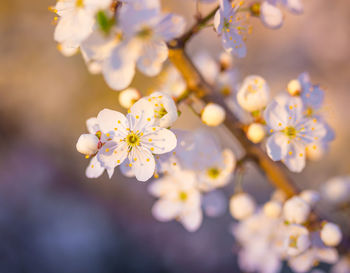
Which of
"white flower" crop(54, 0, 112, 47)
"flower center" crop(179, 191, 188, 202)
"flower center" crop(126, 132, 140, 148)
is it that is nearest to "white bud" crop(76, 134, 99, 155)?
"flower center" crop(126, 132, 140, 148)

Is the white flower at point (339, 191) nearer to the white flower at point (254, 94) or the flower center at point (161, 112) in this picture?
the white flower at point (254, 94)

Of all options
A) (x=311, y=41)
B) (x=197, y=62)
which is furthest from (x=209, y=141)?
(x=311, y=41)

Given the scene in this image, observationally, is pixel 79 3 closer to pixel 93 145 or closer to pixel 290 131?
pixel 93 145

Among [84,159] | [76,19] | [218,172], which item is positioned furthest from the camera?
[84,159]

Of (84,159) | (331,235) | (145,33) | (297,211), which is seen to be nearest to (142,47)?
(145,33)

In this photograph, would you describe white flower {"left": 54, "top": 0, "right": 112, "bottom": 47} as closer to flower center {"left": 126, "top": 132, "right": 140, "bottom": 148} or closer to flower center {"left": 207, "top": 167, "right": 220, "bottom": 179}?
flower center {"left": 126, "top": 132, "right": 140, "bottom": 148}

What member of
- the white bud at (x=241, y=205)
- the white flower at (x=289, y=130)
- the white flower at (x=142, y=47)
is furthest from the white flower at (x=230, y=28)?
the white bud at (x=241, y=205)
